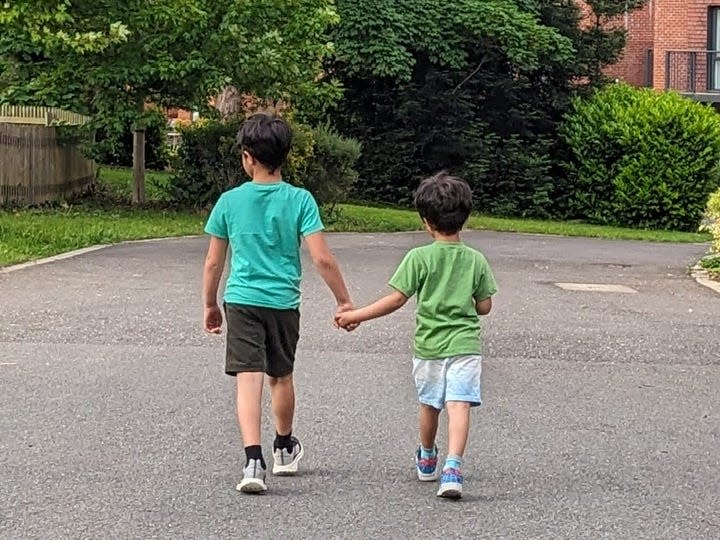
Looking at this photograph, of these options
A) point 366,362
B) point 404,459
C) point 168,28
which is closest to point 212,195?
point 168,28

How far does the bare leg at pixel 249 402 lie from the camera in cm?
496

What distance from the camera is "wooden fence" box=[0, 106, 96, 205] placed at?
20.6 meters

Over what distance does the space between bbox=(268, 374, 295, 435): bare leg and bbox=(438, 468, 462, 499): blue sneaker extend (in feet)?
2.52

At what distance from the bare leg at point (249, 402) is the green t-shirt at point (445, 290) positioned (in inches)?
28.2

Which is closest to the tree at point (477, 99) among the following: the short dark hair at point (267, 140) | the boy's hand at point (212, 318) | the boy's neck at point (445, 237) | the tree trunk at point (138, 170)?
the tree trunk at point (138, 170)

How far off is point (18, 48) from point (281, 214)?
18.3 m

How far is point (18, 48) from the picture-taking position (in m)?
21.8

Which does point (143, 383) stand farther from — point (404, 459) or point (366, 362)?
point (404, 459)

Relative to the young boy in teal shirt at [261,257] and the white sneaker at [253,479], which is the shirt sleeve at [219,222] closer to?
the young boy in teal shirt at [261,257]

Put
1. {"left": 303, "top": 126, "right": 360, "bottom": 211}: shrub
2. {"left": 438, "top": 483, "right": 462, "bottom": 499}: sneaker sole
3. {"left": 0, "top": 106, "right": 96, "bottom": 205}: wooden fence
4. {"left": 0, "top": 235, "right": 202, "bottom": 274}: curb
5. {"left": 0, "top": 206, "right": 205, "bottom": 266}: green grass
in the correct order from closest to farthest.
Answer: {"left": 438, "top": 483, "right": 462, "bottom": 499}: sneaker sole < {"left": 0, "top": 235, "right": 202, "bottom": 274}: curb < {"left": 0, "top": 206, "right": 205, "bottom": 266}: green grass < {"left": 0, "top": 106, "right": 96, "bottom": 205}: wooden fence < {"left": 303, "top": 126, "right": 360, "bottom": 211}: shrub

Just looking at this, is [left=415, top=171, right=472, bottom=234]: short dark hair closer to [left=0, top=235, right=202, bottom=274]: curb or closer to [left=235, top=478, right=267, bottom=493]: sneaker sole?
[left=235, top=478, right=267, bottom=493]: sneaker sole

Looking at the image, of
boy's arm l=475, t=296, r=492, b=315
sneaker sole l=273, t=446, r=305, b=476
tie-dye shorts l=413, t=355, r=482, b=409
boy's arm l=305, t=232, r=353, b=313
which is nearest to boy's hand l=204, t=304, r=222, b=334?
boy's arm l=305, t=232, r=353, b=313

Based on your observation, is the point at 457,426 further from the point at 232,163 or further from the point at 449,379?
the point at 232,163

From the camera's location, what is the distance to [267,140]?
4.89 m
